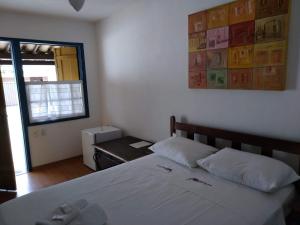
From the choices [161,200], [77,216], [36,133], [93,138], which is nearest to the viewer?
[77,216]

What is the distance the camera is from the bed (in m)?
1.21

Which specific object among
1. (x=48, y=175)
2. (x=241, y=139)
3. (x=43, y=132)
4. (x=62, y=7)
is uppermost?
(x=62, y=7)

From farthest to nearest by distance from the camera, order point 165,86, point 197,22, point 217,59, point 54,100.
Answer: point 54,100
point 165,86
point 197,22
point 217,59

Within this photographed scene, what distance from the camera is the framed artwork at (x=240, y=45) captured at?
1600mm

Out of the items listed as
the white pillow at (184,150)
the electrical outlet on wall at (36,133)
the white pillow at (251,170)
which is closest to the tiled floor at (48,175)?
the electrical outlet on wall at (36,133)

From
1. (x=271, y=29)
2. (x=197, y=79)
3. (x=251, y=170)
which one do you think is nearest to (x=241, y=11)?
(x=271, y=29)

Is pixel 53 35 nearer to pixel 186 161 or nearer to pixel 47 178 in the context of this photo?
pixel 47 178

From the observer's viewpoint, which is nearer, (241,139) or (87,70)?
(241,139)

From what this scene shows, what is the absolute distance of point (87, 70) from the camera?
3.71 metres

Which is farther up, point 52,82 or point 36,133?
point 52,82

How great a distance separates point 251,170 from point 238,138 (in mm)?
446

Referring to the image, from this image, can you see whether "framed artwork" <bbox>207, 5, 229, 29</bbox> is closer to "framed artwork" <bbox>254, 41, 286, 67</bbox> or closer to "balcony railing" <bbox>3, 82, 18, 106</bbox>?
"framed artwork" <bbox>254, 41, 286, 67</bbox>

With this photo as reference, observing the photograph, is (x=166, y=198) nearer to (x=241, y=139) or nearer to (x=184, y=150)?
(x=184, y=150)

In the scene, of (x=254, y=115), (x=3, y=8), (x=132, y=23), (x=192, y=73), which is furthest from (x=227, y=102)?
(x=3, y=8)
